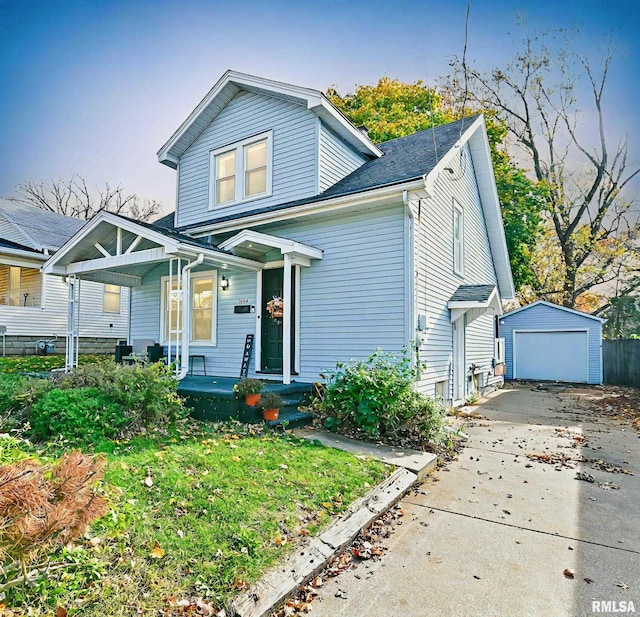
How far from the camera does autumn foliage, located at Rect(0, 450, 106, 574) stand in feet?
6.61

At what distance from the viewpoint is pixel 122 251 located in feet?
30.7

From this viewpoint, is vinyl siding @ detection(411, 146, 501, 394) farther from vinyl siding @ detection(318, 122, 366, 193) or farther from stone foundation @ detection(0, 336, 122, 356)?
stone foundation @ detection(0, 336, 122, 356)

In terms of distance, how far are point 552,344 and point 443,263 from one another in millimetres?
10319

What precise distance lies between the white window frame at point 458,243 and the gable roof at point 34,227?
47.2 feet

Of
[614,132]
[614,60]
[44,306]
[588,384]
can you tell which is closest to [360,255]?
[588,384]

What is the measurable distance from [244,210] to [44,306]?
37.1 feet

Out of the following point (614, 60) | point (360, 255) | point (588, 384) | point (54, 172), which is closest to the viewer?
point (360, 255)

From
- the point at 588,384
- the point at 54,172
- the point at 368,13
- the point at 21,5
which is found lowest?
the point at 588,384

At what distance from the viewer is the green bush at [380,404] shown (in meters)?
5.88

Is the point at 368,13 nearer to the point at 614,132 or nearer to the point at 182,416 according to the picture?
the point at 182,416

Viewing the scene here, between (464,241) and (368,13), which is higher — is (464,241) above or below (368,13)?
below

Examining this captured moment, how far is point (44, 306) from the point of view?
16.4 metres

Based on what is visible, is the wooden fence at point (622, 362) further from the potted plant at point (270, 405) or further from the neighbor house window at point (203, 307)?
the potted plant at point (270, 405)

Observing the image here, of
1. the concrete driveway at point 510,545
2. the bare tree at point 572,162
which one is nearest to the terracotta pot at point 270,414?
the concrete driveway at point 510,545
